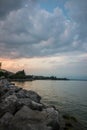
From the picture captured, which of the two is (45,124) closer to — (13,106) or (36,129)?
(36,129)

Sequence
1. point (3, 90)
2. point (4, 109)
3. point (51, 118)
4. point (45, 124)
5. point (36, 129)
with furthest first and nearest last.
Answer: point (3, 90)
point (4, 109)
point (51, 118)
point (45, 124)
point (36, 129)

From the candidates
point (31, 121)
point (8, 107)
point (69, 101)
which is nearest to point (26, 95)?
point (8, 107)

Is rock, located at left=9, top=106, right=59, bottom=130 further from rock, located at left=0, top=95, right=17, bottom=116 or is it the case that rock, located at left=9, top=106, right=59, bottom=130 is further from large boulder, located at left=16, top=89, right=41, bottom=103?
large boulder, located at left=16, top=89, right=41, bottom=103

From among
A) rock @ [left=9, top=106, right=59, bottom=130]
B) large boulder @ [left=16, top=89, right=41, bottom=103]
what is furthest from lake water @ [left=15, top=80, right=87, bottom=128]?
rock @ [left=9, top=106, right=59, bottom=130]

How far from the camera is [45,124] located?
15.1 meters

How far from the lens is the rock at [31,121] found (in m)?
14.4

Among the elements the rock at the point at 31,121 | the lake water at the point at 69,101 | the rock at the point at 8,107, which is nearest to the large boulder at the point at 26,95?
the lake water at the point at 69,101

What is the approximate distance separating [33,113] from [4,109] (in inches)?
144

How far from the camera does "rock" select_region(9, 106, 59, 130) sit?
14438 millimetres

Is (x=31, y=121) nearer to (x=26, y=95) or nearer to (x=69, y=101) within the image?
(x=26, y=95)

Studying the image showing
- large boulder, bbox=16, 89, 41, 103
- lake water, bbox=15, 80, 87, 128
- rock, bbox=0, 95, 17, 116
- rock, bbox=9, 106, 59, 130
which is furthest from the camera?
lake water, bbox=15, 80, 87, 128

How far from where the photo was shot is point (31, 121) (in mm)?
14852

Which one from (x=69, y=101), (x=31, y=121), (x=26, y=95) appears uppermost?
(x=26, y=95)

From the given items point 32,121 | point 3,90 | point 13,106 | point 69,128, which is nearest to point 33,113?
point 32,121
